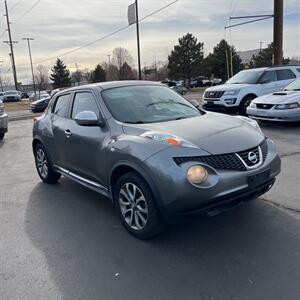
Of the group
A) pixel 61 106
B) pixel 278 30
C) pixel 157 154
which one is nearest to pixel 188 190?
pixel 157 154

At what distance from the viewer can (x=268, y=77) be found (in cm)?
1291

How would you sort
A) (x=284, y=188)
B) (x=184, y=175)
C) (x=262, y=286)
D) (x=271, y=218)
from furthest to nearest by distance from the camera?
1. (x=284, y=188)
2. (x=271, y=218)
3. (x=184, y=175)
4. (x=262, y=286)

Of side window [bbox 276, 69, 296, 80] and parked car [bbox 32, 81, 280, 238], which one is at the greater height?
side window [bbox 276, 69, 296, 80]

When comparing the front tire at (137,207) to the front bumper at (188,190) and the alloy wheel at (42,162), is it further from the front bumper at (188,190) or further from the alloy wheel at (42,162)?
the alloy wheel at (42,162)

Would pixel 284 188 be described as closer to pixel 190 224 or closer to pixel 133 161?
pixel 190 224

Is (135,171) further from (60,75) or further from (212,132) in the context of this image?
(60,75)

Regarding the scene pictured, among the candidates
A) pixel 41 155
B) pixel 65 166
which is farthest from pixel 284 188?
pixel 41 155

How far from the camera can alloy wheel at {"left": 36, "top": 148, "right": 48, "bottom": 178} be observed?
622cm

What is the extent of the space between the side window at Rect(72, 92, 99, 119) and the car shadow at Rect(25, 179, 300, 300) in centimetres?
137

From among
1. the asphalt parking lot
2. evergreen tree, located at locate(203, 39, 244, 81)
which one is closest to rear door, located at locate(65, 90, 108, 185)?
the asphalt parking lot

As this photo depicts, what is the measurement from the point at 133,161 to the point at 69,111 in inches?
78.0

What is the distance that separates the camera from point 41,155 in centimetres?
634

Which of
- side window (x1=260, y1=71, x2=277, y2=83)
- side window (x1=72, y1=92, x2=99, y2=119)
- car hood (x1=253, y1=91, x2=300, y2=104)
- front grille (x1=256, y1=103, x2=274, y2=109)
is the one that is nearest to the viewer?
side window (x1=72, y1=92, x2=99, y2=119)

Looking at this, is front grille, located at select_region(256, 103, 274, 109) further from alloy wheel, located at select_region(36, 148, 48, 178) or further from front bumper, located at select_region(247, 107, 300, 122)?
alloy wheel, located at select_region(36, 148, 48, 178)
